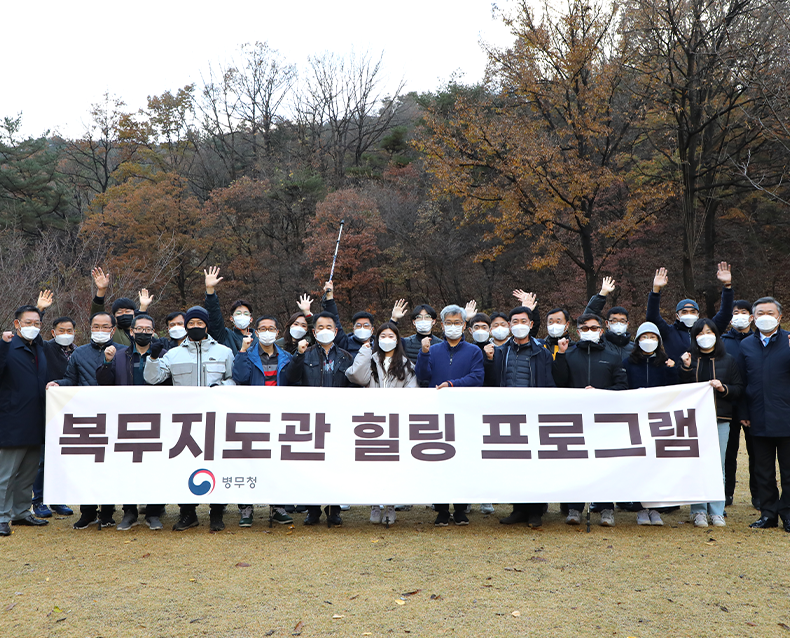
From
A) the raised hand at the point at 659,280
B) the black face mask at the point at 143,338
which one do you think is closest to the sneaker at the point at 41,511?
the black face mask at the point at 143,338

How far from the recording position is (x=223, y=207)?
29.0m

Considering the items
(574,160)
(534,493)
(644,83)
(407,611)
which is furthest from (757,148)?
(407,611)

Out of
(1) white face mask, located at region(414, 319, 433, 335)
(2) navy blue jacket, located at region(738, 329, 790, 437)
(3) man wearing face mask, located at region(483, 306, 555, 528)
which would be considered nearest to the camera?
(2) navy blue jacket, located at region(738, 329, 790, 437)

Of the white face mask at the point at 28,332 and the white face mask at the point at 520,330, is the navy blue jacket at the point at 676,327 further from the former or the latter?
the white face mask at the point at 28,332

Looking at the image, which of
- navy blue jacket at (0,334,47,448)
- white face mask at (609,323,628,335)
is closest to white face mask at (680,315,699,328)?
white face mask at (609,323,628,335)

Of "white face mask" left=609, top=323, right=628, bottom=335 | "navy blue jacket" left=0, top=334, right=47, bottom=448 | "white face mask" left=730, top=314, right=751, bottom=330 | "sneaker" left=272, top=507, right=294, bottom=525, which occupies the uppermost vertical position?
"white face mask" left=730, top=314, right=751, bottom=330

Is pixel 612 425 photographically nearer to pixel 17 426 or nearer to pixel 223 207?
pixel 17 426

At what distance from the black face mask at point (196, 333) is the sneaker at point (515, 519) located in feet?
10.8

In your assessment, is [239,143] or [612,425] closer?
[612,425]

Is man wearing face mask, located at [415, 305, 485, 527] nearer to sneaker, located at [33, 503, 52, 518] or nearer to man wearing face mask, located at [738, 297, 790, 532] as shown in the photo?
man wearing face mask, located at [738, 297, 790, 532]

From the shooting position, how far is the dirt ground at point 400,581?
371 centimetres

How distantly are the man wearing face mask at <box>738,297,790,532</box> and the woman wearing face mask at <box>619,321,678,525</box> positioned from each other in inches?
26.6

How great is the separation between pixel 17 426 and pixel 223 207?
79.8 ft

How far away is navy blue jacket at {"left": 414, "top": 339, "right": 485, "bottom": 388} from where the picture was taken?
601cm
